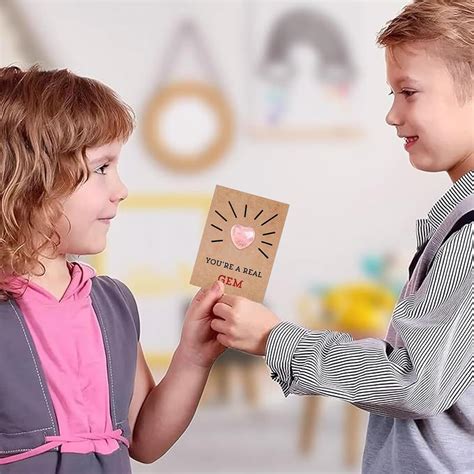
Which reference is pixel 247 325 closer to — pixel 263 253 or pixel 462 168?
pixel 263 253

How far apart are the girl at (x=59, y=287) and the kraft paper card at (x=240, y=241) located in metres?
0.17

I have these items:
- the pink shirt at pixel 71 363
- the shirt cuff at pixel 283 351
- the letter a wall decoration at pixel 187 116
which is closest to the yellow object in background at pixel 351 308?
the letter a wall decoration at pixel 187 116

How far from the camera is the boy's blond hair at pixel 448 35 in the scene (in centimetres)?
150

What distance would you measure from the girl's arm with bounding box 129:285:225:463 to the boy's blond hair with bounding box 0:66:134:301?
29 centimetres

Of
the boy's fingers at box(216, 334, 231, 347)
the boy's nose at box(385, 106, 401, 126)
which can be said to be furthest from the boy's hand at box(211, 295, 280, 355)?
the boy's nose at box(385, 106, 401, 126)

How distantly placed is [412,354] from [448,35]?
0.51 m

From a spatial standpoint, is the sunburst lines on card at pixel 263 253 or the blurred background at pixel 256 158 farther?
the blurred background at pixel 256 158

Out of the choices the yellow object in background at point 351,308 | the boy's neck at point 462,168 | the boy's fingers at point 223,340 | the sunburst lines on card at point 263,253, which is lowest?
the yellow object in background at point 351,308

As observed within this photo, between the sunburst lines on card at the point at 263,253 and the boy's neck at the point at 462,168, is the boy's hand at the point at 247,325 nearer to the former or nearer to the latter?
the sunburst lines on card at the point at 263,253

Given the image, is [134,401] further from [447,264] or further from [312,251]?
[312,251]

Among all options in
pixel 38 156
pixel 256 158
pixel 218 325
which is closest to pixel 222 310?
pixel 218 325

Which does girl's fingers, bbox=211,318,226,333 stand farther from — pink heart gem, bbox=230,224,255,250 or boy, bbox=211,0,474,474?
pink heart gem, bbox=230,224,255,250

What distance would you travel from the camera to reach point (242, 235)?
1569mm

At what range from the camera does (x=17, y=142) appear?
1468 millimetres
